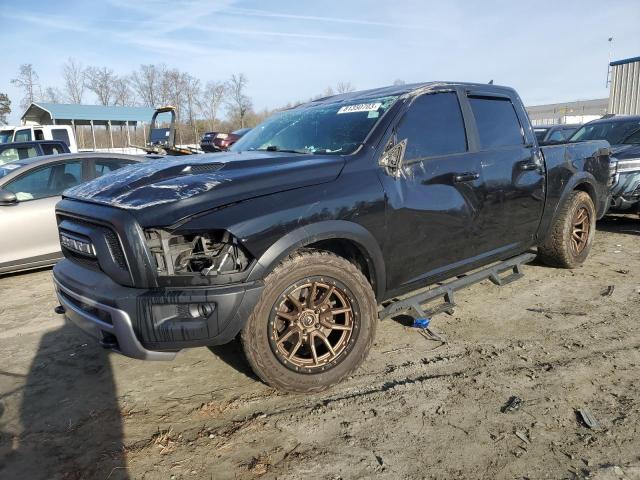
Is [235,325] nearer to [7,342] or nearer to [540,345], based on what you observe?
[540,345]

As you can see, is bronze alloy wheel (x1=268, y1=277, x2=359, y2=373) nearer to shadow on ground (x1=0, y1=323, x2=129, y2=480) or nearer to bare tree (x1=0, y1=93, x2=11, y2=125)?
shadow on ground (x1=0, y1=323, x2=129, y2=480)

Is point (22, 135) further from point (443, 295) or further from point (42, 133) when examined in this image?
point (443, 295)

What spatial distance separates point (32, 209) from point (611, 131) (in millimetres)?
9250

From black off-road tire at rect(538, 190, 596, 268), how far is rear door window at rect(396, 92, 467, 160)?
1.79m

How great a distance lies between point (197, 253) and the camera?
8.44 ft

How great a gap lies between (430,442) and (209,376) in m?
1.56

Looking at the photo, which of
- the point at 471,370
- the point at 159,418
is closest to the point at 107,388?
the point at 159,418

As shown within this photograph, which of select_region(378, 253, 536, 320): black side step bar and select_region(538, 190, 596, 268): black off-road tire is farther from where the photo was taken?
select_region(538, 190, 596, 268): black off-road tire

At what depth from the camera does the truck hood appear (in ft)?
8.46

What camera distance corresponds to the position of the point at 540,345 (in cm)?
353

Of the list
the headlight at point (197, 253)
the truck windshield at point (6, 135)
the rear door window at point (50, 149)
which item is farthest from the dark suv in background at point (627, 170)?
the truck windshield at point (6, 135)

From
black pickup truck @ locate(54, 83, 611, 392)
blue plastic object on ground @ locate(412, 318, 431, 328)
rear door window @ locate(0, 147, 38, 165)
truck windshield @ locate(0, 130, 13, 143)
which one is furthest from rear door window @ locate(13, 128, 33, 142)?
blue plastic object on ground @ locate(412, 318, 431, 328)

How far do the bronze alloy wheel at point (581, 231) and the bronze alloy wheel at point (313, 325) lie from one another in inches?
132

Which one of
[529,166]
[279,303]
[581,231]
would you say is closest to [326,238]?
[279,303]
